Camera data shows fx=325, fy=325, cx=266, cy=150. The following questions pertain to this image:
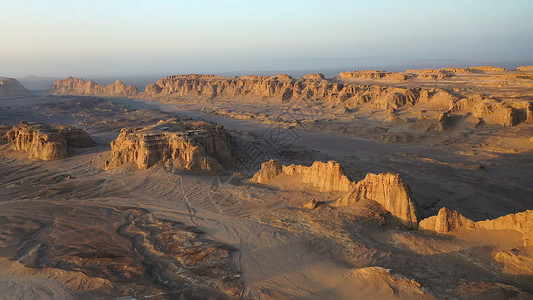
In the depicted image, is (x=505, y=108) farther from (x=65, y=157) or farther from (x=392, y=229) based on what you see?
(x=65, y=157)

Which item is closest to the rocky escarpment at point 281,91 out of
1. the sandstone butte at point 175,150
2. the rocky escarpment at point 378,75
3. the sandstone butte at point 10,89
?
the rocky escarpment at point 378,75

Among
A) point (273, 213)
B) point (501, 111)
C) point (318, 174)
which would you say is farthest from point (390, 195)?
point (501, 111)

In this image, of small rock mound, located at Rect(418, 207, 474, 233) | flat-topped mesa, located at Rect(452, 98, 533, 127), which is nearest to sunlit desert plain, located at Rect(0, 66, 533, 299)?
small rock mound, located at Rect(418, 207, 474, 233)

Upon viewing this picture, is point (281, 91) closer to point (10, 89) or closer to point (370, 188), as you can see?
point (370, 188)

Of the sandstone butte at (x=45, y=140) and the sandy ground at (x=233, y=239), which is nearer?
the sandy ground at (x=233, y=239)

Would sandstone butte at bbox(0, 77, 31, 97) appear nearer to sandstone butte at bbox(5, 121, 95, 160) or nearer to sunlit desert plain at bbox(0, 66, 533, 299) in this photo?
sunlit desert plain at bbox(0, 66, 533, 299)

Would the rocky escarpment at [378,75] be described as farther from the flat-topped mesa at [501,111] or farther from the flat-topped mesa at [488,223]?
the flat-topped mesa at [488,223]

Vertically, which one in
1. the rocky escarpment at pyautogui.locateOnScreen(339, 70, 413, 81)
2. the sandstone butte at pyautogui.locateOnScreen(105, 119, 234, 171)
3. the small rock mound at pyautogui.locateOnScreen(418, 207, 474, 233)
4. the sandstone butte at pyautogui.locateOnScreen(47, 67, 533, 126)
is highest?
the rocky escarpment at pyautogui.locateOnScreen(339, 70, 413, 81)
